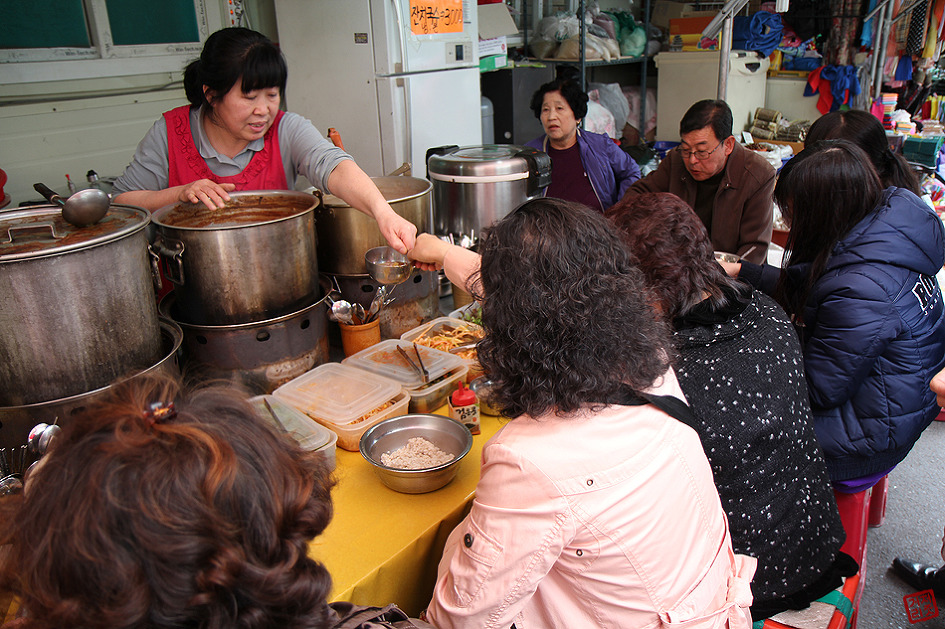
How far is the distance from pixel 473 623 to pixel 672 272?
0.90 metres

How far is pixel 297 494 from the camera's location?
82 centimetres

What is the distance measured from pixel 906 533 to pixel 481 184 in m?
2.20

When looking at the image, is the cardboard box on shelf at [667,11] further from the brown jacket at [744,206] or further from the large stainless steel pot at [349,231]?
the large stainless steel pot at [349,231]

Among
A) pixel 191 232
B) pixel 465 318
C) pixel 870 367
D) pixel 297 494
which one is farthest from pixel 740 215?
pixel 297 494

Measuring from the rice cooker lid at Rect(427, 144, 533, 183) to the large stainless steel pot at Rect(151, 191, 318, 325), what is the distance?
91 cm

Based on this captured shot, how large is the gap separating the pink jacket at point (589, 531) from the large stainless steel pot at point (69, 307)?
895 millimetres

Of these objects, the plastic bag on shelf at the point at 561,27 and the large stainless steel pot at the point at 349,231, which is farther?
the plastic bag on shelf at the point at 561,27

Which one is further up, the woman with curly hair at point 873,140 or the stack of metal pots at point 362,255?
the woman with curly hair at point 873,140

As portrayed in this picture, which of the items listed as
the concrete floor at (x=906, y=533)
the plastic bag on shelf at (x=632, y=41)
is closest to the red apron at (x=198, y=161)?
the concrete floor at (x=906, y=533)

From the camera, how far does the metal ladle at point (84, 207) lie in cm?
151

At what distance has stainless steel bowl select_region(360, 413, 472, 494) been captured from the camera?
4.91ft

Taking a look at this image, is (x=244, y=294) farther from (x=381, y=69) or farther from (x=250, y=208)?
(x=381, y=69)

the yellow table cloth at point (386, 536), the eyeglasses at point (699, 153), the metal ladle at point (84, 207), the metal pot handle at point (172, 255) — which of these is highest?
the metal ladle at point (84, 207)

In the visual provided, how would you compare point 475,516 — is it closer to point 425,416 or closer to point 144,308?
point 425,416
